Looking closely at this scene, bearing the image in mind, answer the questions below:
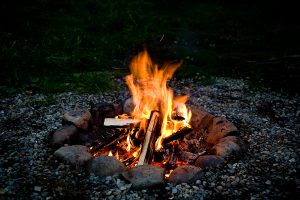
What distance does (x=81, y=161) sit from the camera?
560 centimetres

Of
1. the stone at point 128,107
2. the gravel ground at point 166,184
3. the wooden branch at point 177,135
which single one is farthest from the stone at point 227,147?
the stone at point 128,107

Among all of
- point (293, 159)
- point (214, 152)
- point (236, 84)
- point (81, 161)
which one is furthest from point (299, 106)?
point (81, 161)

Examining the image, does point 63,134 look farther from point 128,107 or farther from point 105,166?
point 128,107

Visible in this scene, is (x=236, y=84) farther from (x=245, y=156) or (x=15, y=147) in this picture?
(x=15, y=147)

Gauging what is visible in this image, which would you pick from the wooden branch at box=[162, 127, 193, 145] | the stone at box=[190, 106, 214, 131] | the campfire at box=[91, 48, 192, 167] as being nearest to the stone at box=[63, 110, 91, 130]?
the campfire at box=[91, 48, 192, 167]

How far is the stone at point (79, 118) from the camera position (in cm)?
675

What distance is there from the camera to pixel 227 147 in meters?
5.93

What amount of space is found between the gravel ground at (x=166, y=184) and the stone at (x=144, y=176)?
96 millimetres

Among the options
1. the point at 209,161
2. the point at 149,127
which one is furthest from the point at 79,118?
the point at 209,161

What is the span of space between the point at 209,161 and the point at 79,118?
9.27ft

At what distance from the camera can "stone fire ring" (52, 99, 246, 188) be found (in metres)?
5.25

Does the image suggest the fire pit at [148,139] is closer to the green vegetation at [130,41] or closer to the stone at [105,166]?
the stone at [105,166]

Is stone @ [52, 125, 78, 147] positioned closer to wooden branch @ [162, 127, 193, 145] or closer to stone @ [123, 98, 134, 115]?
stone @ [123, 98, 134, 115]

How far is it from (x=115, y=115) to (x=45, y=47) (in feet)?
18.3
